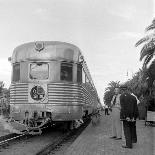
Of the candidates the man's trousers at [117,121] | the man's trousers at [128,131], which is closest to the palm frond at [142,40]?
the man's trousers at [117,121]

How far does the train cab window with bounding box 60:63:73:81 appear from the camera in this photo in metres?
12.8

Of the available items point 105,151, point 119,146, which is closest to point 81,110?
point 119,146

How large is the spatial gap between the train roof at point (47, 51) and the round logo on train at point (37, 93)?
3.47 ft

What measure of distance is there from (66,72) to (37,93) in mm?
1321

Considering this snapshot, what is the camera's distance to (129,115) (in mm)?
9383

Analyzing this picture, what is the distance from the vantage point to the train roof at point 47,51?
12.8m

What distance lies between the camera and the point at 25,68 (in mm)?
12828

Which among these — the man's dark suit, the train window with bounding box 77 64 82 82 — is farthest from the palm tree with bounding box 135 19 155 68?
the man's dark suit

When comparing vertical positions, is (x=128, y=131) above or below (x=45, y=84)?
below

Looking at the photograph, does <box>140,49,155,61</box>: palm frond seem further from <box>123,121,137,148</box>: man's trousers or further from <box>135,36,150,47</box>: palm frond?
<box>123,121,137,148</box>: man's trousers

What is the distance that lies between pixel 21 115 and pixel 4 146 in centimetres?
210

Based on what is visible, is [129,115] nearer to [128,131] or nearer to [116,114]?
[128,131]

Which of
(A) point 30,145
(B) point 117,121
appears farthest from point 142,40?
(A) point 30,145

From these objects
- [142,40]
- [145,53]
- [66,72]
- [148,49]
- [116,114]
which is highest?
[142,40]
